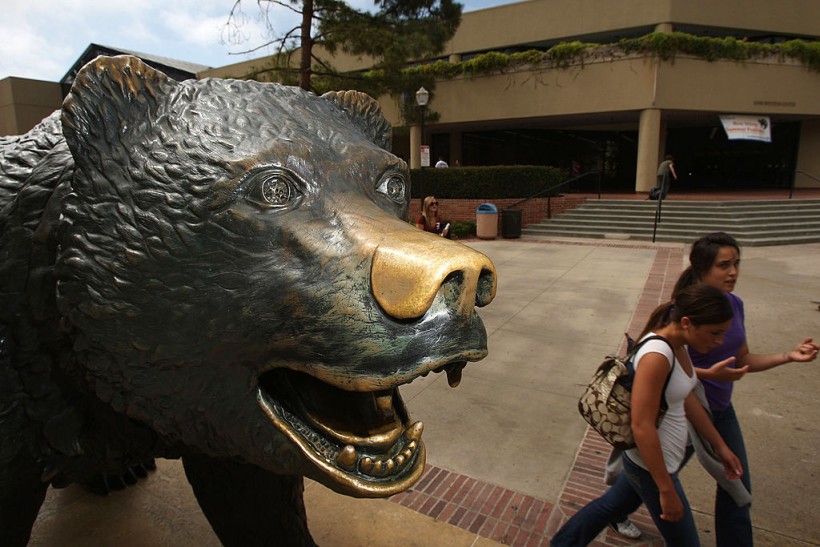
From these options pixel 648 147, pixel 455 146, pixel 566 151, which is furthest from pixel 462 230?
pixel 566 151

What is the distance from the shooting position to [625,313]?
6.12 meters

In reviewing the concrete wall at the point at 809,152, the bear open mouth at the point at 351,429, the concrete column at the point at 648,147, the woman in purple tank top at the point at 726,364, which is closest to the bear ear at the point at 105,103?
the bear open mouth at the point at 351,429

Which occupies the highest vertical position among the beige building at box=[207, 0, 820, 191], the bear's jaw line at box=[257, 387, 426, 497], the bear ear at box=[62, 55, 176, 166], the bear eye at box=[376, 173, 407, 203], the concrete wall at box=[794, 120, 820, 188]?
the beige building at box=[207, 0, 820, 191]

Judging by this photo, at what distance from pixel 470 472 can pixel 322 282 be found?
2.42m

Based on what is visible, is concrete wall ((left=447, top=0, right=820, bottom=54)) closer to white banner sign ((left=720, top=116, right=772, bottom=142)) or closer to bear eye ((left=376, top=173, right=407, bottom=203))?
white banner sign ((left=720, top=116, right=772, bottom=142))

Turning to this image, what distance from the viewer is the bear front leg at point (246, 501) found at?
1633mm

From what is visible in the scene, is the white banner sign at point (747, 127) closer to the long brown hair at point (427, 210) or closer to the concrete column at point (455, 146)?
the concrete column at point (455, 146)

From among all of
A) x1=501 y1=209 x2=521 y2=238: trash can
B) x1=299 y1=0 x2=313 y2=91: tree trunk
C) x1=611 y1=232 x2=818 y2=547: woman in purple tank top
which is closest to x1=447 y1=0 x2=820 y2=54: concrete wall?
x1=501 y1=209 x2=521 y2=238: trash can

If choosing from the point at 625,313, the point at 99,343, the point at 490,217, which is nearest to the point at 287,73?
the point at 490,217

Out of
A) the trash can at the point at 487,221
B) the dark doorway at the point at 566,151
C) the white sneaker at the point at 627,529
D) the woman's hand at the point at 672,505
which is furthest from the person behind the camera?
the dark doorway at the point at 566,151

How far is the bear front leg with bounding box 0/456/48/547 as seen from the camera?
1292mm

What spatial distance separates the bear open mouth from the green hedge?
48.5 feet

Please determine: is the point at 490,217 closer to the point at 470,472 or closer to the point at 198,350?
the point at 470,472

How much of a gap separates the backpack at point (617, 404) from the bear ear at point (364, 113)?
1.36 metres
